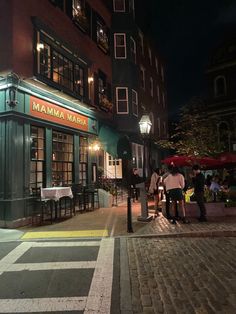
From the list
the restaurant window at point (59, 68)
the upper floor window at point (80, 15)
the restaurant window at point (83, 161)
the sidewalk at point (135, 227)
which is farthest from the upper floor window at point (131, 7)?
the sidewalk at point (135, 227)

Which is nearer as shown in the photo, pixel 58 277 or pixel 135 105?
pixel 58 277

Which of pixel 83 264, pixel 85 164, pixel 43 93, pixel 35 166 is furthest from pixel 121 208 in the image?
pixel 83 264

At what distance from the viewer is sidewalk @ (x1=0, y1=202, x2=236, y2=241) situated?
9.31 m

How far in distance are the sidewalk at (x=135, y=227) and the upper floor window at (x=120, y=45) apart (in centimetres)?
1162

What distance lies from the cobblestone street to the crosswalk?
55cm

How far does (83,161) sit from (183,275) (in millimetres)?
11105

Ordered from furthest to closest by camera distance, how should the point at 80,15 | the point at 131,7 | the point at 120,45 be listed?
the point at 131,7 → the point at 120,45 → the point at 80,15

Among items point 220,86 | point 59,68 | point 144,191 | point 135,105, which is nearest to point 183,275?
point 144,191

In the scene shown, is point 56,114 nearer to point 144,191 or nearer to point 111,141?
point 111,141

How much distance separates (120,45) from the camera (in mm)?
20875

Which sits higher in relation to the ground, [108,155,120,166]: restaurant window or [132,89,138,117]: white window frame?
[132,89,138,117]: white window frame

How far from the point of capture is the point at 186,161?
14680 millimetres

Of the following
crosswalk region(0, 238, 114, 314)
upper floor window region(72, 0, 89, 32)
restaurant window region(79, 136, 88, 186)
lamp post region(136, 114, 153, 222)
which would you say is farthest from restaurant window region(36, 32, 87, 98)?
crosswalk region(0, 238, 114, 314)

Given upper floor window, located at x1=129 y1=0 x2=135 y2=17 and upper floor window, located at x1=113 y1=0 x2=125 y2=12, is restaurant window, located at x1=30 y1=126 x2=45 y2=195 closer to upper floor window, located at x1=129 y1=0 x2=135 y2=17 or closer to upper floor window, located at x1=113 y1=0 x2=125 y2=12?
upper floor window, located at x1=113 y1=0 x2=125 y2=12
